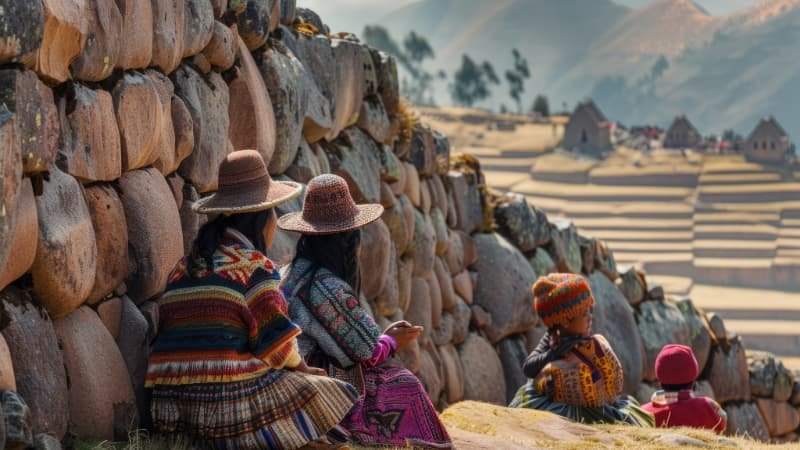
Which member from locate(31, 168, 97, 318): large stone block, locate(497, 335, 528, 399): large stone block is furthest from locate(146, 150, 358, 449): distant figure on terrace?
locate(497, 335, 528, 399): large stone block

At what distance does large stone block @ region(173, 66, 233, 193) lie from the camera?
4625 millimetres

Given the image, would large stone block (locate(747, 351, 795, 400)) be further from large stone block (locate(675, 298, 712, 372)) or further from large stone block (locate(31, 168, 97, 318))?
large stone block (locate(31, 168, 97, 318))

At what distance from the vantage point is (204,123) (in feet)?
15.5

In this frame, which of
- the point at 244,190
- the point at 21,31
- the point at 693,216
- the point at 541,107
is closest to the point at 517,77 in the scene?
the point at 541,107

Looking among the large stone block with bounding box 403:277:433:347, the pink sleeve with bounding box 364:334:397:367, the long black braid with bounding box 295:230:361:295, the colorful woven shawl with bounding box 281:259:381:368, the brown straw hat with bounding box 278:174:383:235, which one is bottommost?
the large stone block with bounding box 403:277:433:347

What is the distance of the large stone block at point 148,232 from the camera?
4.00m

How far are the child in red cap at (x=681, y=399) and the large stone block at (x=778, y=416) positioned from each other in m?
5.24

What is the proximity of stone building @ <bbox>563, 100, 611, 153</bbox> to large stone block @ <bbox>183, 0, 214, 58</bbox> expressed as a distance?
3375 inches

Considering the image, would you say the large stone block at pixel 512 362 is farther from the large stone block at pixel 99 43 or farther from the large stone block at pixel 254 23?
the large stone block at pixel 99 43

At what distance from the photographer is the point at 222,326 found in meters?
3.68

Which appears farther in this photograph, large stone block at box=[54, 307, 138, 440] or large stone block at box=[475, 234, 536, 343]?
large stone block at box=[475, 234, 536, 343]

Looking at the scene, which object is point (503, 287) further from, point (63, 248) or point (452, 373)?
point (63, 248)

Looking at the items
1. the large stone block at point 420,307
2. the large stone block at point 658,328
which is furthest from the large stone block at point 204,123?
the large stone block at point 658,328

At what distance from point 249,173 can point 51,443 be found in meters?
1.19
